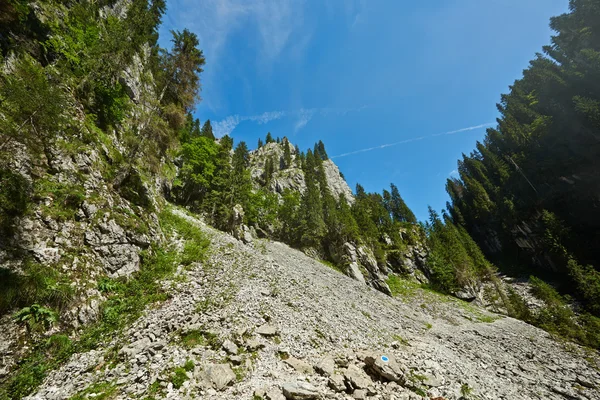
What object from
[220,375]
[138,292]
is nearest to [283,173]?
[138,292]

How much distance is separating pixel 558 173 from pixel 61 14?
9137 cm

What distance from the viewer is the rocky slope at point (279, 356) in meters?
6.68

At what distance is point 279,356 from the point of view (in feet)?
28.2

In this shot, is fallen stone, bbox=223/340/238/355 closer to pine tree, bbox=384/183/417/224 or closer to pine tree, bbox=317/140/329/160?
pine tree, bbox=384/183/417/224

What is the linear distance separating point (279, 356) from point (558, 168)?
3213 inches

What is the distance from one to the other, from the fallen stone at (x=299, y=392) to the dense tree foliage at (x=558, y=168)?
5823 cm

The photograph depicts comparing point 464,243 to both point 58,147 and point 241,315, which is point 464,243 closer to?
point 241,315

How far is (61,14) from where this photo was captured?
51.9 feet

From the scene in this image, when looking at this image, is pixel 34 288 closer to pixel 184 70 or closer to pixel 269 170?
pixel 184 70

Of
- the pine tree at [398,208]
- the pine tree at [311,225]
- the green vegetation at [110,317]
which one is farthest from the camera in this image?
the pine tree at [398,208]

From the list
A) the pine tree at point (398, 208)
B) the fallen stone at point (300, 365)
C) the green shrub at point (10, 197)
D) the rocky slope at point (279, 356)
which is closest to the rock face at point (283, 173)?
the pine tree at point (398, 208)

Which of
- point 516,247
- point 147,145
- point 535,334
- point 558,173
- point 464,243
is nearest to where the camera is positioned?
point 147,145

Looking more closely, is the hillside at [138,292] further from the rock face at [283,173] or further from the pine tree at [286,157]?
the pine tree at [286,157]

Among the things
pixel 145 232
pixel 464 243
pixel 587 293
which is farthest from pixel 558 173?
pixel 145 232
